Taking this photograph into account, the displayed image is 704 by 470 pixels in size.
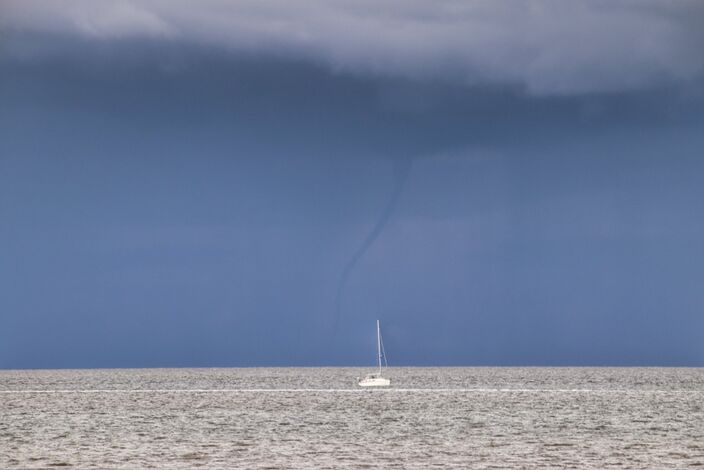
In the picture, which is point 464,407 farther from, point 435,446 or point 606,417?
point 435,446

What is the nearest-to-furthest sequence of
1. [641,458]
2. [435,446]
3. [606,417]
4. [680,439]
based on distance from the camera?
1. [641,458]
2. [435,446]
3. [680,439]
4. [606,417]

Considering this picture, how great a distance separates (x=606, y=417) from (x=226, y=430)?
32.3 metres

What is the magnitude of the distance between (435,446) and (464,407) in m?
48.4

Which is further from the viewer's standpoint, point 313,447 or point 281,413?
point 281,413

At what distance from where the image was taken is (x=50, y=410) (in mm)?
103688

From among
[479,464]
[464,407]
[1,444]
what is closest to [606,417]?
[464,407]

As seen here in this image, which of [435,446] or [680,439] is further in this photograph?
[680,439]

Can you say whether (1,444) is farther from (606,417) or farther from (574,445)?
(606,417)

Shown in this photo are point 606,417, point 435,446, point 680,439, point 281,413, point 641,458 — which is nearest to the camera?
point 641,458

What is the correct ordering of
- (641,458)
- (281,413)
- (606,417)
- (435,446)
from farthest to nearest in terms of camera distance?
(281,413), (606,417), (435,446), (641,458)

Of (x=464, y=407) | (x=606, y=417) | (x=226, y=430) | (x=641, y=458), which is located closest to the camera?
(x=641, y=458)

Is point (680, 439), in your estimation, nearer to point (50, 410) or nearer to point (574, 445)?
point (574, 445)

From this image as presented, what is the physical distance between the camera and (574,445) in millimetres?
56969

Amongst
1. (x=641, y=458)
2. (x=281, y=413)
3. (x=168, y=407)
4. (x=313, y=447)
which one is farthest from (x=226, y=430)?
(x=168, y=407)
